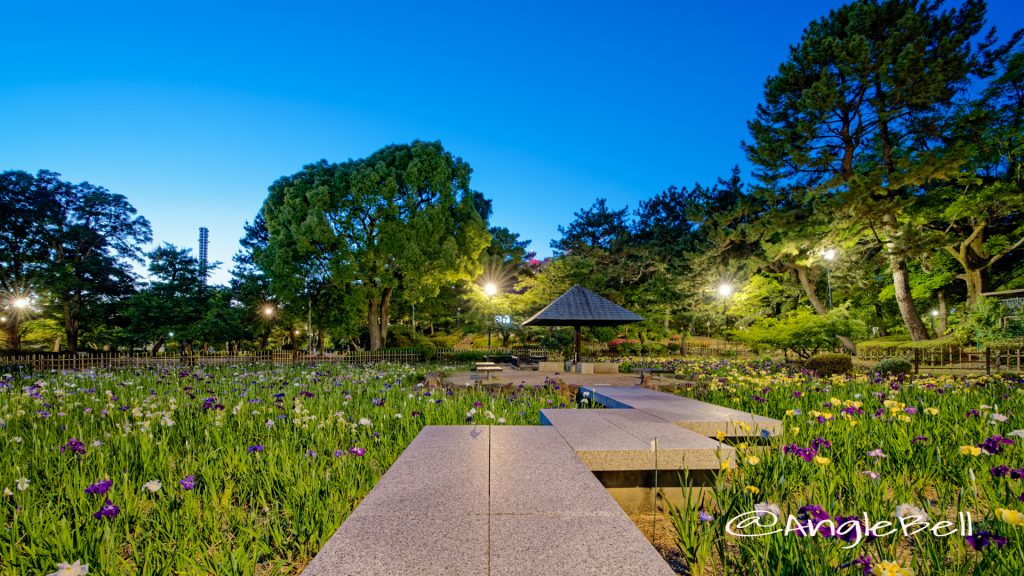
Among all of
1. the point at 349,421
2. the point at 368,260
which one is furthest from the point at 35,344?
the point at 349,421

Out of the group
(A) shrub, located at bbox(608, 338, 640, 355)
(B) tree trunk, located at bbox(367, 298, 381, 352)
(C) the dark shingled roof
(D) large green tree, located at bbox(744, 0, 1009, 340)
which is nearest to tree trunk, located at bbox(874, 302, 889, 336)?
(D) large green tree, located at bbox(744, 0, 1009, 340)

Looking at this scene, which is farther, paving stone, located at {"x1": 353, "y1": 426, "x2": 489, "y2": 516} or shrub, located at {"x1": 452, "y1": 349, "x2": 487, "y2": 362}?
shrub, located at {"x1": 452, "y1": 349, "x2": 487, "y2": 362}

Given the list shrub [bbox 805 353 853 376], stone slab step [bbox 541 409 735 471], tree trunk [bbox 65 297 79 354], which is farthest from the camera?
tree trunk [bbox 65 297 79 354]

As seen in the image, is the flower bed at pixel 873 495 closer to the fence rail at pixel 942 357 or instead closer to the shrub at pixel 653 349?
the fence rail at pixel 942 357

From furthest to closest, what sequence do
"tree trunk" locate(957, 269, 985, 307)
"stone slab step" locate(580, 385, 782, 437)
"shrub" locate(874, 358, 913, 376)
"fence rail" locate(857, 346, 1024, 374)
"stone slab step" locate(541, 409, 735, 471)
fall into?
"tree trunk" locate(957, 269, 985, 307) → "fence rail" locate(857, 346, 1024, 374) → "shrub" locate(874, 358, 913, 376) → "stone slab step" locate(580, 385, 782, 437) → "stone slab step" locate(541, 409, 735, 471)

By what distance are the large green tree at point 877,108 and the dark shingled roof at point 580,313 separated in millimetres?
9623

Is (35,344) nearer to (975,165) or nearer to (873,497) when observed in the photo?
(873,497)

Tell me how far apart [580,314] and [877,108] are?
14271mm

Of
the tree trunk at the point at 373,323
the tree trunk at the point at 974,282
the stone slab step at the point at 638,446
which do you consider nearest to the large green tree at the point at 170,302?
the tree trunk at the point at 373,323

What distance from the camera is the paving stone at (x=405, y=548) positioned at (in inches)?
63.2

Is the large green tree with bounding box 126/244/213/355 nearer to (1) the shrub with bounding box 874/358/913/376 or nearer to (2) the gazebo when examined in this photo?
(2) the gazebo

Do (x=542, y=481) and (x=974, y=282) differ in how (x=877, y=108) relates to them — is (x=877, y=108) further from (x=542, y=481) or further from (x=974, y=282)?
(x=542, y=481)

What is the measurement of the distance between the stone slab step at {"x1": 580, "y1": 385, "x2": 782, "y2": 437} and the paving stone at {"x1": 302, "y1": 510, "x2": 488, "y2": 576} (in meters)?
1.88

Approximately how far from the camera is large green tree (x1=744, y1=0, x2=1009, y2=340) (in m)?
15.1
